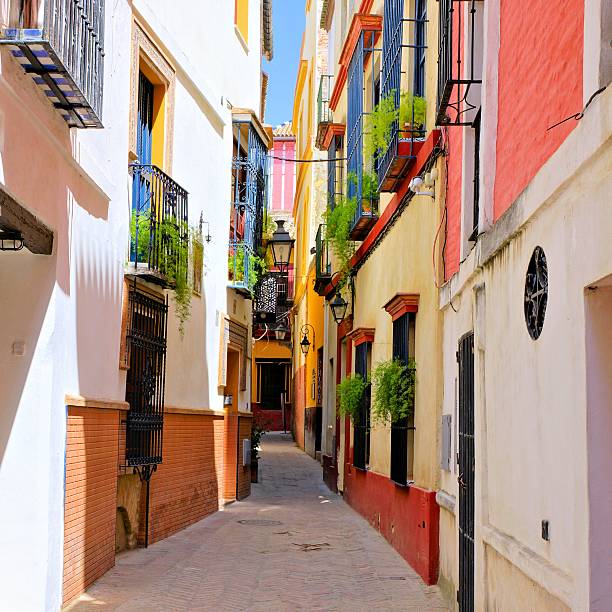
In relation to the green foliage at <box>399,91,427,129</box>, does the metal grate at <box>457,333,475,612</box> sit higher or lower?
lower

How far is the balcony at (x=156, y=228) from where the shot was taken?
11.6 metres

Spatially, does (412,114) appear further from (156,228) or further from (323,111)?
(323,111)

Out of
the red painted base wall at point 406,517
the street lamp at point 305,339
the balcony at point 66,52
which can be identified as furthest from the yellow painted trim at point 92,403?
the street lamp at point 305,339

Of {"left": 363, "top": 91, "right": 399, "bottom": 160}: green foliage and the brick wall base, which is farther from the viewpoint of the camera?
{"left": 363, "top": 91, "right": 399, "bottom": 160}: green foliage

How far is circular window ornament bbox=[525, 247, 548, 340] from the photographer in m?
5.82

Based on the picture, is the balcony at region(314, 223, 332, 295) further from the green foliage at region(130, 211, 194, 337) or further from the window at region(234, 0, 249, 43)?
the green foliage at region(130, 211, 194, 337)

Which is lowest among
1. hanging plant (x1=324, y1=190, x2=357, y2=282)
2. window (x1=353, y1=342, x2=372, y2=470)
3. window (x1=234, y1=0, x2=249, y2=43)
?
window (x1=353, y1=342, x2=372, y2=470)

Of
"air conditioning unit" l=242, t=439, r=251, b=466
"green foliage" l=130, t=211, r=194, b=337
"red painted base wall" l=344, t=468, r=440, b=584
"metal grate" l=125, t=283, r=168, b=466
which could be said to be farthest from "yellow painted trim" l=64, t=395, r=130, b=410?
"air conditioning unit" l=242, t=439, r=251, b=466

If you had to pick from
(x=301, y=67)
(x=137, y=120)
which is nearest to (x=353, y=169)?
(x=137, y=120)

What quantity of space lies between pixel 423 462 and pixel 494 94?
450 centimetres

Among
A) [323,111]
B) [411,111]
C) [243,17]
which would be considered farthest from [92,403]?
[323,111]

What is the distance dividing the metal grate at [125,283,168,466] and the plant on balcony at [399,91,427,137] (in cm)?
354

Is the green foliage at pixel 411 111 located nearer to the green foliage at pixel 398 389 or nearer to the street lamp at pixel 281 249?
the green foliage at pixel 398 389

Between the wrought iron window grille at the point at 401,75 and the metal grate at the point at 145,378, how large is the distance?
3241 mm
